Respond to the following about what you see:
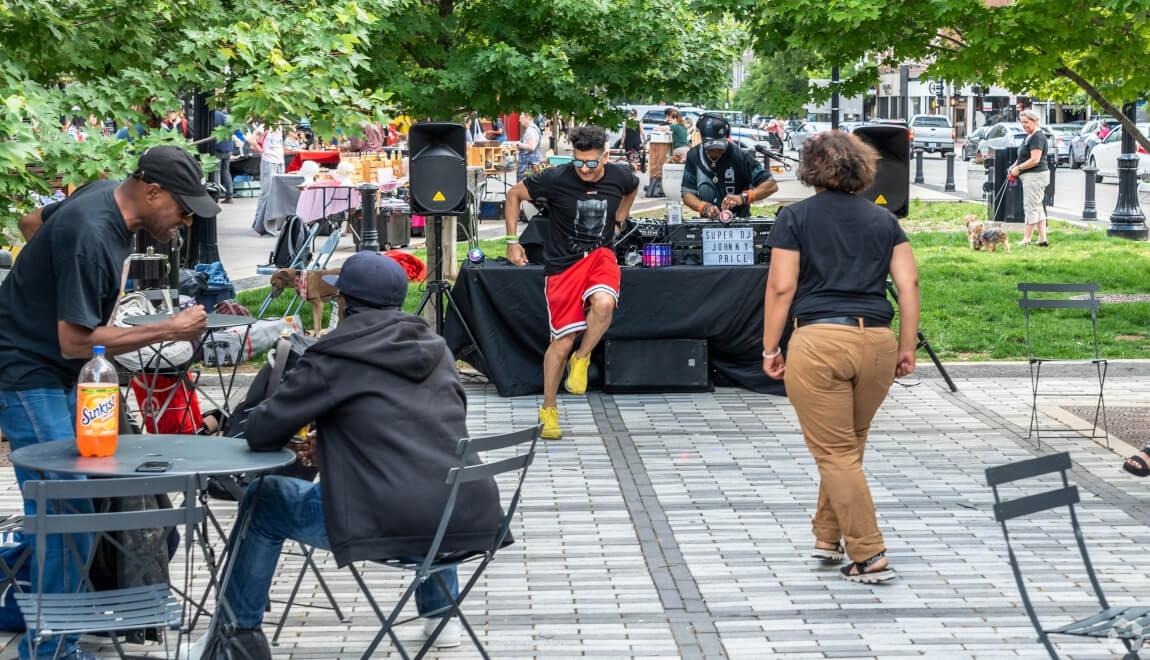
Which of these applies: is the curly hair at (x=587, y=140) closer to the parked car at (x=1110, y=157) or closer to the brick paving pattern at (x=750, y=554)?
the brick paving pattern at (x=750, y=554)

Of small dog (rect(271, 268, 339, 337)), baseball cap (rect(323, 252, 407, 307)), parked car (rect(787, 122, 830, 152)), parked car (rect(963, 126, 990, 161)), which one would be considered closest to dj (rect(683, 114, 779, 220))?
small dog (rect(271, 268, 339, 337))

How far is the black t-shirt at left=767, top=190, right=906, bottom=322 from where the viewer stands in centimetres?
647

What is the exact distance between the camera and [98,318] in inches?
203

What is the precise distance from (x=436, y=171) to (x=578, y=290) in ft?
7.35

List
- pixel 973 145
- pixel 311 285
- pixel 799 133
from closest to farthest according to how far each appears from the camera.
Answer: pixel 311 285
pixel 973 145
pixel 799 133

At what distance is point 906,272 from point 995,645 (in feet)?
5.27

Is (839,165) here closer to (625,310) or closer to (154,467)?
(154,467)

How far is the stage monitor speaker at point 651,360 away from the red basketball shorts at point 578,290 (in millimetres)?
1361

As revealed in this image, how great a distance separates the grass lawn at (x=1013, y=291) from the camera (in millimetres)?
12773

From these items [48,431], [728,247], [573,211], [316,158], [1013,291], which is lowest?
[1013,291]

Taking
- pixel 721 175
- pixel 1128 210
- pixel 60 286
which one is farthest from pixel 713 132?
pixel 1128 210

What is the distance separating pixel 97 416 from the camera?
16.1 ft

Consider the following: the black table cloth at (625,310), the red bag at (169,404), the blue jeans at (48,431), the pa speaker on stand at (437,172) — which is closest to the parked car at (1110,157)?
the black table cloth at (625,310)

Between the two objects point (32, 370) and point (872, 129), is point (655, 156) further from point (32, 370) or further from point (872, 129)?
point (32, 370)
